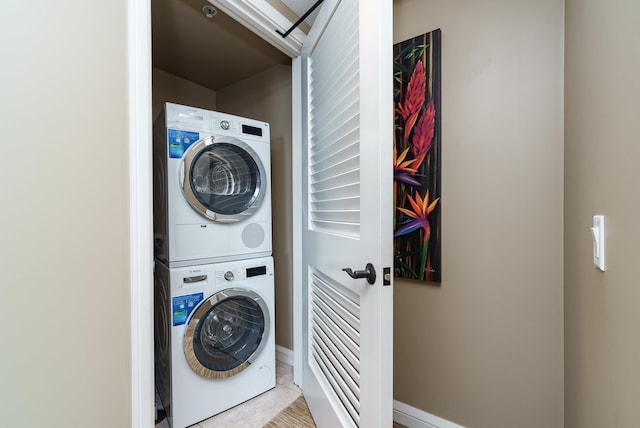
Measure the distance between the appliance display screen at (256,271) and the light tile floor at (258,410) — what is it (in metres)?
0.76

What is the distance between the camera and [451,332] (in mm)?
1259

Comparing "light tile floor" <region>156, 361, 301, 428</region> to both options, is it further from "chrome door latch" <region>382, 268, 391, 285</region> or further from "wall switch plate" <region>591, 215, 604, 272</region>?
"wall switch plate" <region>591, 215, 604, 272</region>

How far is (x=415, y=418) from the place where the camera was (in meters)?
1.35

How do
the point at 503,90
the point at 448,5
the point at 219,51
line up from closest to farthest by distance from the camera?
the point at 503,90 → the point at 448,5 → the point at 219,51

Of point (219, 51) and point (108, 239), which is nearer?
point (108, 239)

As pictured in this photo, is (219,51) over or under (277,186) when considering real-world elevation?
over

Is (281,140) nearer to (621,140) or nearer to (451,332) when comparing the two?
(451,332)

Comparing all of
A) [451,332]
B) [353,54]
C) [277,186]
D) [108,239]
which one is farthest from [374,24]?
[277,186]

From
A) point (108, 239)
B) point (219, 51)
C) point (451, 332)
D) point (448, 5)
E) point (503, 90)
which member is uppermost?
point (219, 51)

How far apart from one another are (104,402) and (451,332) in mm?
1349

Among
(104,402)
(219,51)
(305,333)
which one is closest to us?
(104,402)

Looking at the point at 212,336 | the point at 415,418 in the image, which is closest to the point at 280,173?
the point at 212,336

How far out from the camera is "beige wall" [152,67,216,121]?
2.13 m

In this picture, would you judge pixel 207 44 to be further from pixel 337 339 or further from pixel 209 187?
pixel 337 339
